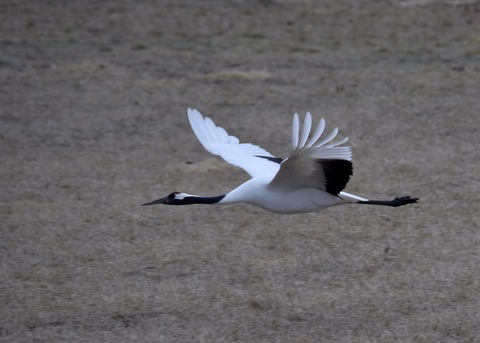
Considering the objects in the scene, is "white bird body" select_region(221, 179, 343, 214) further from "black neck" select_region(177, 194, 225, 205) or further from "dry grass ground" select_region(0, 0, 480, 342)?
"dry grass ground" select_region(0, 0, 480, 342)

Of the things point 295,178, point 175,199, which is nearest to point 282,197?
point 295,178

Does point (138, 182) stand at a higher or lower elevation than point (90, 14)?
lower

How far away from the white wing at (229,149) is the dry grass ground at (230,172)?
0.59m

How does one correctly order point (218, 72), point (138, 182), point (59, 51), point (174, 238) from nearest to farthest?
1. point (174, 238)
2. point (138, 182)
3. point (218, 72)
4. point (59, 51)

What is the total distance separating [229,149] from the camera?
6.04m

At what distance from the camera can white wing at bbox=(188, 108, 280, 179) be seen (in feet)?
19.1

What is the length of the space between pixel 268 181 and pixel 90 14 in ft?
31.1

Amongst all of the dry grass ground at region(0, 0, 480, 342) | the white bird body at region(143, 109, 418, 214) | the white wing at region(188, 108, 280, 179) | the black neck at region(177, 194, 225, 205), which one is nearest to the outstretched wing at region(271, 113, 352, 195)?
the white bird body at region(143, 109, 418, 214)

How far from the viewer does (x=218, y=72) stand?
37.1 feet

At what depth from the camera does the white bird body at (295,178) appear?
4.76 m

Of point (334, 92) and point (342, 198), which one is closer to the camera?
point (342, 198)

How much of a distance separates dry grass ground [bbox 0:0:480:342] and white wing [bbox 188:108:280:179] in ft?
1.93

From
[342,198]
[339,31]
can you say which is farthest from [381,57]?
[342,198]

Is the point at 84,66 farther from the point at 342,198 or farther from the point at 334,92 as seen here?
the point at 342,198
